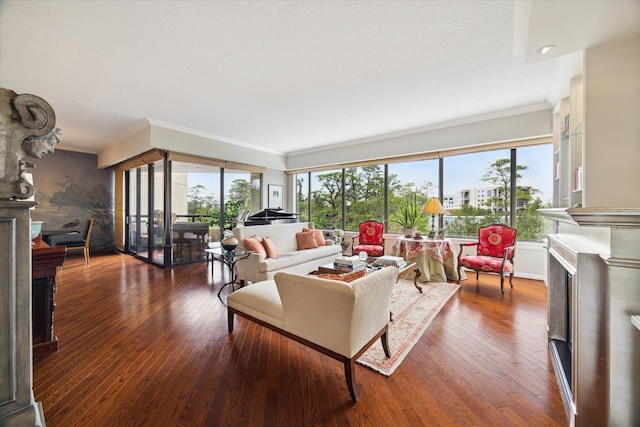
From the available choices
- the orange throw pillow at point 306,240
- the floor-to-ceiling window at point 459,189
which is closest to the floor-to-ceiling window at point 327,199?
the floor-to-ceiling window at point 459,189

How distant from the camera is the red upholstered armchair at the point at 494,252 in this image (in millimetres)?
3648

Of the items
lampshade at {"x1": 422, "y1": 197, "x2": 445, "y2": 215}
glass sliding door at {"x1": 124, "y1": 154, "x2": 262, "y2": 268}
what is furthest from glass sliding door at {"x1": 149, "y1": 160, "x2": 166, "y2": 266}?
lampshade at {"x1": 422, "y1": 197, "x2": 445, "y2": 215}

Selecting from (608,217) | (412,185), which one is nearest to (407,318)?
(608,217)

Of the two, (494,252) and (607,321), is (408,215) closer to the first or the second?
(494,252)

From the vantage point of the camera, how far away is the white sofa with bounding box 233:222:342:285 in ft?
11.8

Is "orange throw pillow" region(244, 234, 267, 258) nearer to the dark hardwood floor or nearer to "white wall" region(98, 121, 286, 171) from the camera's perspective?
the dark hardwood floor

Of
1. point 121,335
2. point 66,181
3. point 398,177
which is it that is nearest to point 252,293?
point 121,335

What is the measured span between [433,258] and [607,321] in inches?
115

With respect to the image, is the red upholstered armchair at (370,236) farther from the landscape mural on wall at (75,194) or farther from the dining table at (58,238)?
the landscape mural on wall at (75,194)

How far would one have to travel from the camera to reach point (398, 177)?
229 inches

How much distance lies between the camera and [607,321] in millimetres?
1271

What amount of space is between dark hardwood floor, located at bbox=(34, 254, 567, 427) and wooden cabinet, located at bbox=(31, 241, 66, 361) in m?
0.11

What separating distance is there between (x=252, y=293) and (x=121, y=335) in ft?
4.50

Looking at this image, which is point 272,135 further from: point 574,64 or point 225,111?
point 574,64
